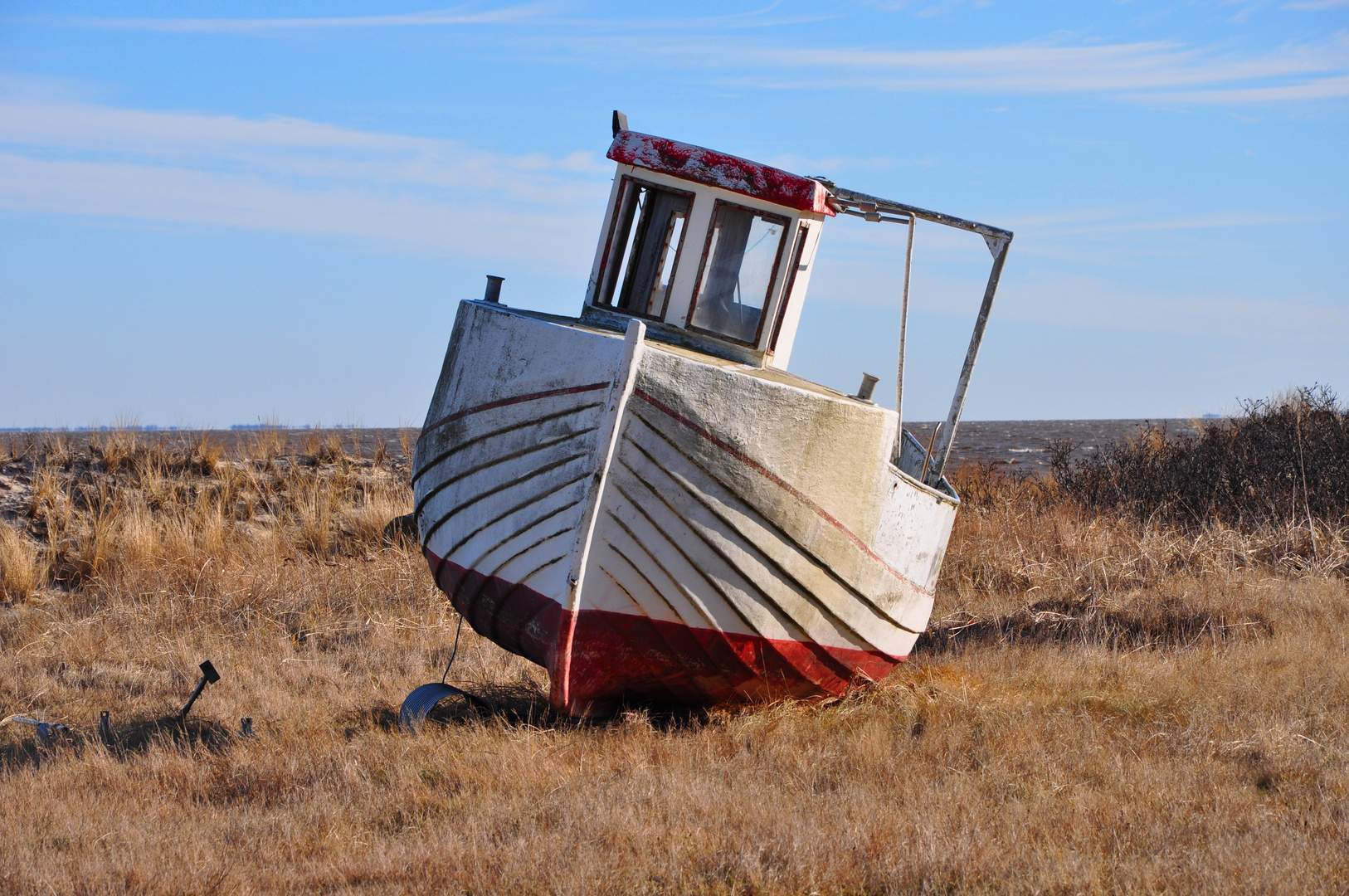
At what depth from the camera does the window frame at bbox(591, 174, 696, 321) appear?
6.52 meters

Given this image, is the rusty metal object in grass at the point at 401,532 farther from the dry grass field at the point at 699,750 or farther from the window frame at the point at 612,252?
the window frame at the point at 612,252

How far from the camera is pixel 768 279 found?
6.53m

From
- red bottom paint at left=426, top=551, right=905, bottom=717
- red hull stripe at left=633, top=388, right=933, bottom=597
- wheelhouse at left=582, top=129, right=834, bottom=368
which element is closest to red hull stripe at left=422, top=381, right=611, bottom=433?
red hull stripe at left=633, top=388, right=933, bottom=597

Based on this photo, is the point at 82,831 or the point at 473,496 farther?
the point at 473,496

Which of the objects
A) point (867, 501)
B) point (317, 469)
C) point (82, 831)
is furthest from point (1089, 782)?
point (317, 469)

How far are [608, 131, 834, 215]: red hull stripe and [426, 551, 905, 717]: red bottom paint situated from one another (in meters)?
2.56

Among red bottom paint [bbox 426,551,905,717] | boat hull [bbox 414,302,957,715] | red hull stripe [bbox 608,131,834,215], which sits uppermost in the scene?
red hull stripe [bbox 608,131,834,215]

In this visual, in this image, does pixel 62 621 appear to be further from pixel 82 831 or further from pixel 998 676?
pixel 998 676

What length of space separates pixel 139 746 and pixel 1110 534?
964 centimetres

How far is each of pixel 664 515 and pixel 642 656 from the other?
0.83 meters

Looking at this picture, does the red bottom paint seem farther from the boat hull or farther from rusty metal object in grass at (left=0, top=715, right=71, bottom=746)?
rusty metal object in grass at (left=0, top=715, right=71, bottom=746)

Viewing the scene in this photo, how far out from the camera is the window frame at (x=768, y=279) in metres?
6.44

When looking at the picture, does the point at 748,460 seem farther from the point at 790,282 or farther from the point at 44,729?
the point at 44,729

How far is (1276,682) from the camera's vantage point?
669cm
